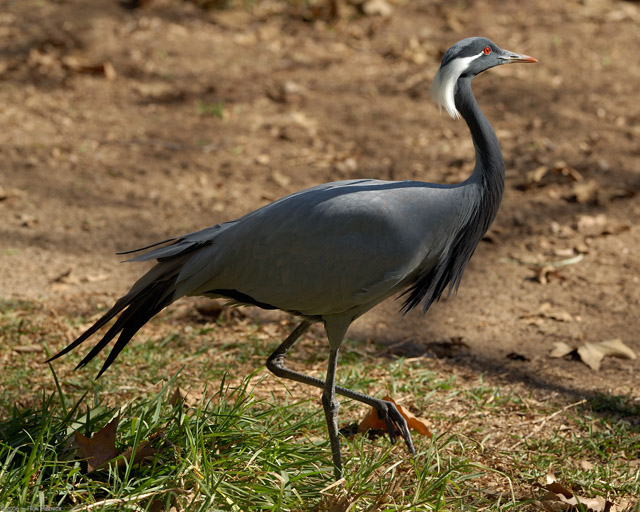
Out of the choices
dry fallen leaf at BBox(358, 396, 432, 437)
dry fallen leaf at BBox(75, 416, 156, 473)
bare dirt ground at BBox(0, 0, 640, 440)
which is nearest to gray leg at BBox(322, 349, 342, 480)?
dry fallen leaf at BBox(358, 396, 432, 437)

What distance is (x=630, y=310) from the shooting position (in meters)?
4.74

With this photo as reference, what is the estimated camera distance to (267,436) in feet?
10.2

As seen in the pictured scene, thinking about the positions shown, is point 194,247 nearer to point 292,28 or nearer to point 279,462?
point 279,462

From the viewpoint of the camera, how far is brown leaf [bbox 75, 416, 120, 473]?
289 cm

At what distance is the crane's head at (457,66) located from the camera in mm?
3441

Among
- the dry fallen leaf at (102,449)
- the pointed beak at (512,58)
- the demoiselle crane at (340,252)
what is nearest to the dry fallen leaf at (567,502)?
the demoiselle crane at (340,252)

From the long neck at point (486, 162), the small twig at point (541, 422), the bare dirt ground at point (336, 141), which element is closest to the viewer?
the long neck at point (486, 162)

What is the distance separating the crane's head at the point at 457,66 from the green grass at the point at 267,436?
56.3 inches

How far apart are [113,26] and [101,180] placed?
9.37ft

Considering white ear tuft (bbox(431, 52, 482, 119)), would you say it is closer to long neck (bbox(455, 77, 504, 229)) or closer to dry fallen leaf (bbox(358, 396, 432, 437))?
long neck (bbox(455, 77, 504, 229))

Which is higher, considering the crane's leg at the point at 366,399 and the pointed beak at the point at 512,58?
the pointed beak at the point at 512,58

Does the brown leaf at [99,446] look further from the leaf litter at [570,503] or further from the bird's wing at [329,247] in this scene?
the leaf litter at [570,503]

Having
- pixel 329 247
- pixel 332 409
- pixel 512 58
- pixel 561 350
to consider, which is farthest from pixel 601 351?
pixel 329 247

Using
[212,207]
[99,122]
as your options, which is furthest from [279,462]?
[99,122]
